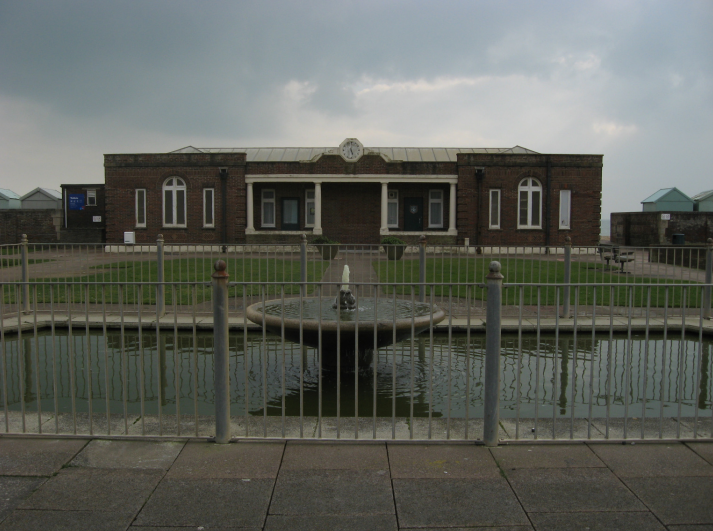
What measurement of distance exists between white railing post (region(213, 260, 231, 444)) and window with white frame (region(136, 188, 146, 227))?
1125 inches

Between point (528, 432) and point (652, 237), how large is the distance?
32884 mm

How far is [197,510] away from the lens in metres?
3.65

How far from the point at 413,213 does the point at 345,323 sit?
2772 cm

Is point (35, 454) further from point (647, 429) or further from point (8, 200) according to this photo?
point (8, 200)

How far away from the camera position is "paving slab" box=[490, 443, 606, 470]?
435 cm

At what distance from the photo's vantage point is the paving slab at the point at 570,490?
372cm

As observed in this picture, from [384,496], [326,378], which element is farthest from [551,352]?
[384,496]

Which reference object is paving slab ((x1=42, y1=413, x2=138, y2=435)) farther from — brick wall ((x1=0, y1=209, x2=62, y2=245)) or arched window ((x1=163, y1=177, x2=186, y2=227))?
brick wall ((x1=0, y1=209, x2=62, y2=245))

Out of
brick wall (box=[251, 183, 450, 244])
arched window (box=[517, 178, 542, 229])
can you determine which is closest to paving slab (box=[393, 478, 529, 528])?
arched window (box=[517, 178, 542, 229])

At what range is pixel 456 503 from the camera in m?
3.74

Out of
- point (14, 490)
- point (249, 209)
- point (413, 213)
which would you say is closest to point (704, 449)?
point (14, 490)

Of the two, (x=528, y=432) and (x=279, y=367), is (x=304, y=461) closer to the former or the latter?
(x=528, y=432)

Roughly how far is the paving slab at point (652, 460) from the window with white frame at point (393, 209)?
29218mm

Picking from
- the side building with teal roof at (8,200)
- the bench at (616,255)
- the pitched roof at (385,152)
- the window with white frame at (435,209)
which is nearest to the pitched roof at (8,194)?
the side building with teal roof at (8,200)
